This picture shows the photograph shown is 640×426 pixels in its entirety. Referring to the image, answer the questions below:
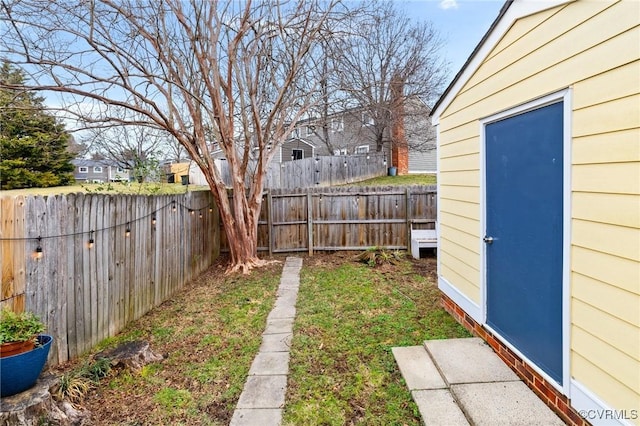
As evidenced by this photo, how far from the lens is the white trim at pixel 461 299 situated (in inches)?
144

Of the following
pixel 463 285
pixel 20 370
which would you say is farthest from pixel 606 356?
pixel 20 370

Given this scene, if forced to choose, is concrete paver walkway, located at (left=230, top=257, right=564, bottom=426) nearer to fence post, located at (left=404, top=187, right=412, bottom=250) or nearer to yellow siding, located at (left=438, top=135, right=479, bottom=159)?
yellow siding, located at (left=438, top=135, right=479, bottom=159)

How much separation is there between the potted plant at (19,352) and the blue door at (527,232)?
11.8 ft

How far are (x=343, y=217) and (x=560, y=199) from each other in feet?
20.3

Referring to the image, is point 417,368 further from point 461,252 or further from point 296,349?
point 461,252

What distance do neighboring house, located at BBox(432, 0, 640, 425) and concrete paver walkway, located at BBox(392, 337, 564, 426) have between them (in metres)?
0.13

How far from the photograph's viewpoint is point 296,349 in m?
3.68

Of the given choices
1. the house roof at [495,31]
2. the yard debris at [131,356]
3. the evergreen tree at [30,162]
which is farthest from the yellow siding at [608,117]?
the evergreen tree at [30,162]

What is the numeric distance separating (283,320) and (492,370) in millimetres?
2509

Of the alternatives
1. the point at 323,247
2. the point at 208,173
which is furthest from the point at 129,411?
the point at 323,247

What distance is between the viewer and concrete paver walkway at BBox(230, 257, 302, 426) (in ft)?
8.52

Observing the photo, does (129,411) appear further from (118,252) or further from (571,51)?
(571,51)

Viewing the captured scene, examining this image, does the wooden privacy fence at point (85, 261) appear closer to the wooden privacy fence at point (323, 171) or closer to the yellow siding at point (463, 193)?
the yellow siding at point (463, 193)

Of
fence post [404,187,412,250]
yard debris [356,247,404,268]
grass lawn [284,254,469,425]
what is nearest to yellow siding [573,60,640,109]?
grass lawn [284,254,469,425]
